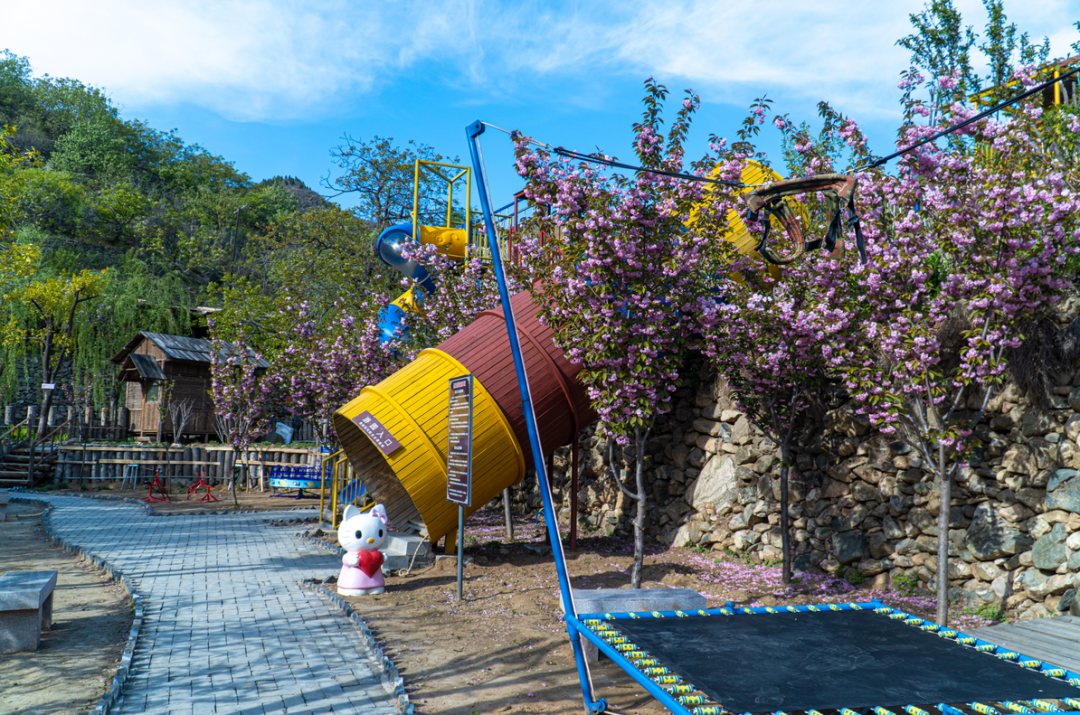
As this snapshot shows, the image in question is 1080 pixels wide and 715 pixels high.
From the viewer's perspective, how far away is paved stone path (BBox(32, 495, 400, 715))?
486 centimetres

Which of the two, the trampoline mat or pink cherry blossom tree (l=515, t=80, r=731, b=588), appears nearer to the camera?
the trampoline mat

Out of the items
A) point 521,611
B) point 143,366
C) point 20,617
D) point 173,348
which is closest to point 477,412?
point 521,611

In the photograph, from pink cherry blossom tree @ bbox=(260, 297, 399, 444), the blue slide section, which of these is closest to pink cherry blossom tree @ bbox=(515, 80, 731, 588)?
the blue slide section

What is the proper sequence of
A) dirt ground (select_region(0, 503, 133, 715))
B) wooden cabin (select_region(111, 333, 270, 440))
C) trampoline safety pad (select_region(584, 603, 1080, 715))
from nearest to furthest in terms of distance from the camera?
trampoline safety pad (select_region(584, 603, 1080, 715)) → dirt ground (select_region(0, 503, 133, 715)) → wooden cabin (select_region(111, 333, 270, 440))

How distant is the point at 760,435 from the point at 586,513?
13.3 ft

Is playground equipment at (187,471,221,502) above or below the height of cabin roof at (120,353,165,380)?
below

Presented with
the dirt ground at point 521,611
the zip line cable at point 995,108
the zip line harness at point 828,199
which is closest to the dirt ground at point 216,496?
the dirt ground at point 521,611

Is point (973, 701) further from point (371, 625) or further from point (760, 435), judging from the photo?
point (760, 435)

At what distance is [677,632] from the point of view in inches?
161

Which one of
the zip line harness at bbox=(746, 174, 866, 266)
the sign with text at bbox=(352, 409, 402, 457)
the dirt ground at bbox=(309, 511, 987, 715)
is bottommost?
the dirt ground at bbox=(309, 511, 987, 715)

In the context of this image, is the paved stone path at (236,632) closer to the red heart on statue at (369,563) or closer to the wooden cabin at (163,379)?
the red heart on statue at (369,563)

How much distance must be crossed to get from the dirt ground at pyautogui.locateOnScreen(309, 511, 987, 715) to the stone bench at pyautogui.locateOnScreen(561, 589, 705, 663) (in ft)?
1.29

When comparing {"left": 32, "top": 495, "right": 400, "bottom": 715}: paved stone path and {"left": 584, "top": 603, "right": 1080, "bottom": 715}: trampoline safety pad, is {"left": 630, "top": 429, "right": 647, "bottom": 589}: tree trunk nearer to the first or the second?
{"left": 32, "top": 495, "right": 400, "bottom": 715}: paved stone path

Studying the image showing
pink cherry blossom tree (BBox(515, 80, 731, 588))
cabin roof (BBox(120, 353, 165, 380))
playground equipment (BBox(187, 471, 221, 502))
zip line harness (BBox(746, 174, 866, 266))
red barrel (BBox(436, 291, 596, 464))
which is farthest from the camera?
cabin roof (BBox(120, 353, 165, 380))
